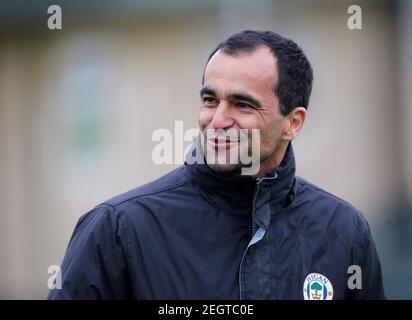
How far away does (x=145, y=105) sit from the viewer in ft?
22.8

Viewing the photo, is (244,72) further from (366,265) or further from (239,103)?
(366,265)

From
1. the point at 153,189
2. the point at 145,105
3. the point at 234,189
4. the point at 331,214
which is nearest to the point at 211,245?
the point at 234,189

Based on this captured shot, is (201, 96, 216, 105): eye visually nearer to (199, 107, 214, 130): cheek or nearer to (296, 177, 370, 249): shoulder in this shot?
(199, 107, 214, 130): cheek

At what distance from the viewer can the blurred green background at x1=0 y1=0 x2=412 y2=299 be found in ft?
21.4

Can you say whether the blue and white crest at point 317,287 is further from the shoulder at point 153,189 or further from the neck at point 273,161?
the shoulder at point 153,189

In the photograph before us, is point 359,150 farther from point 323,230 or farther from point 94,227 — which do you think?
point 94,227

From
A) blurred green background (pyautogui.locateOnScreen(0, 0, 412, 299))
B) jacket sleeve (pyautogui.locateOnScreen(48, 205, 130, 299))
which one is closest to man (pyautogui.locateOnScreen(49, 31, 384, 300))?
jacket sleeve (pyautogui.locateOnScreen(48, 205, 130, 299))

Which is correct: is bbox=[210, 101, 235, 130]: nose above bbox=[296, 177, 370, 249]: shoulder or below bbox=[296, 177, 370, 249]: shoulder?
above

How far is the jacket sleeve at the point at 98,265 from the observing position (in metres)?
2.63

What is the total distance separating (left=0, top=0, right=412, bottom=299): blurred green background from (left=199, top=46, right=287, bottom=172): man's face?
345 cm

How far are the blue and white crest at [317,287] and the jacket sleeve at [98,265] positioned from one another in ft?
2.17

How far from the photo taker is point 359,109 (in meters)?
6.57

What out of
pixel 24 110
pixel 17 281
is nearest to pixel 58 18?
pixel 24 110

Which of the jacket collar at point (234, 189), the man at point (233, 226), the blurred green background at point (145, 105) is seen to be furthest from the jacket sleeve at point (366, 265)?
A: the blurred green background at point (145, 105)
